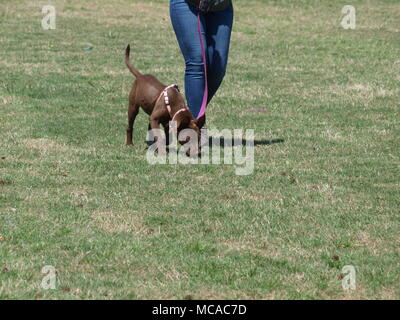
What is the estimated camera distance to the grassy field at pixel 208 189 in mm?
5340

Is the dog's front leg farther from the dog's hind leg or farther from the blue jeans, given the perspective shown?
the blue jeans

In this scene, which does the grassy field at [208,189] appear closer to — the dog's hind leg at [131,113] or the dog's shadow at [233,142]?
the dog's shadow at [233,142]

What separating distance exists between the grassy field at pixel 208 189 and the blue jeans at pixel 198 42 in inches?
31.6

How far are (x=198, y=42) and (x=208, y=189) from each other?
1794 millimetres

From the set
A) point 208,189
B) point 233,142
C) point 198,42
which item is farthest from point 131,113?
point 208,189

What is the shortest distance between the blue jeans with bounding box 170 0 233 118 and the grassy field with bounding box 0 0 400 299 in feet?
2.64

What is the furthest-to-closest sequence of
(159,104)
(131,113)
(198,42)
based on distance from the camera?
(131,113) → (198,42) → (159,104)

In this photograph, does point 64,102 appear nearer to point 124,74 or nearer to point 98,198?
point 124,74

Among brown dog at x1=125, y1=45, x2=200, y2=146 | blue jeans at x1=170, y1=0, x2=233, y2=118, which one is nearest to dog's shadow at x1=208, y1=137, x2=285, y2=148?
blue jeans at x1=170, y1=0, x2=233, y2=118

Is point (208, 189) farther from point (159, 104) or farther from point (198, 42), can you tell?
point (198, 42)

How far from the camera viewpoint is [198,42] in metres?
8.54

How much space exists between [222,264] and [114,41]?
1263 cm

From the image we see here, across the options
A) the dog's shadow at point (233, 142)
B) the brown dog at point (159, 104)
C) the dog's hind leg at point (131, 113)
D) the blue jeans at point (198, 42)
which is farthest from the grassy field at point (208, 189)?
the blue jeans at point (198, 42)
